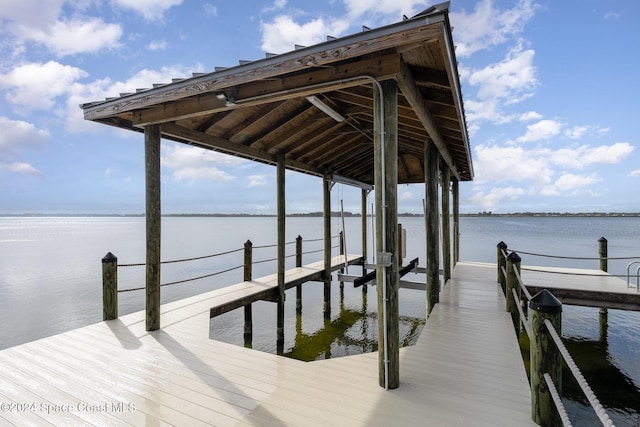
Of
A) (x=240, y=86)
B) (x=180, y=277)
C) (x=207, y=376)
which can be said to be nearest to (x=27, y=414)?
(x=207, y=376)

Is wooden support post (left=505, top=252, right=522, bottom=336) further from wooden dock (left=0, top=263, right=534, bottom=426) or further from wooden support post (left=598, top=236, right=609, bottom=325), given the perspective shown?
wooden support post (left=598, top=236, right=609, bottom=325)

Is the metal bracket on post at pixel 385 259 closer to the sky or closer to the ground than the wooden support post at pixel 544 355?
closer to the sky

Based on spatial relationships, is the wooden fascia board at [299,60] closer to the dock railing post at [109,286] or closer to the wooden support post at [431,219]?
the dock railing post at [109,286]

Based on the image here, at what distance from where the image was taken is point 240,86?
4.27 metres

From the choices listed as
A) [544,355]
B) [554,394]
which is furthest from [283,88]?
[554,394]

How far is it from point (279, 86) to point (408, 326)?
9032 millimetres

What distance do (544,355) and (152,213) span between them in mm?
5276

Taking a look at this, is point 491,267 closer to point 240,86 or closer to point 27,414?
point 240,86

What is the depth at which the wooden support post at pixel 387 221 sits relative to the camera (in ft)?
11.1

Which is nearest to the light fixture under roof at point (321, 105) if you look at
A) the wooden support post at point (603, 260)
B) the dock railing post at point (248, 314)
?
the dock railing post at point (248, 314)

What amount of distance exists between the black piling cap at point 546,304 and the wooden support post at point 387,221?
122 cm

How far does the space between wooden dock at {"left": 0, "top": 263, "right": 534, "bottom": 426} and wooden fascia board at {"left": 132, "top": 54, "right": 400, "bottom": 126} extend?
323 centimetres

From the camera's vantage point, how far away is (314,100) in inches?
179

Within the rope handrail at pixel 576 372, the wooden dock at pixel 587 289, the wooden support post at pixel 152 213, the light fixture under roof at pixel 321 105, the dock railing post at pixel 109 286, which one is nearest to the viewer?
the rope handrail at pixel 576 372
